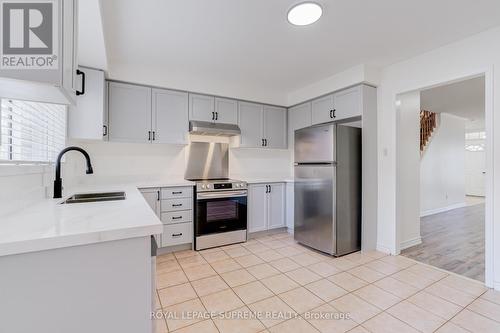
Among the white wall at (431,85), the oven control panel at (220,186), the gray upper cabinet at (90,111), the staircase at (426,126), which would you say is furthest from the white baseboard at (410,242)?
the gray upper cabinet at (90,111)

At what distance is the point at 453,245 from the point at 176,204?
3904mm

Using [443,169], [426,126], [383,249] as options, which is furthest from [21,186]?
[443,169]

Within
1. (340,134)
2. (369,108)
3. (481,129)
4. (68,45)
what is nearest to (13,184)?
(68,45)

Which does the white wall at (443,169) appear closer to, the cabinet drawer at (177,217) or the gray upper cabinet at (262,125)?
the gray upper cabinet at (262,125)

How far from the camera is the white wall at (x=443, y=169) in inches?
209

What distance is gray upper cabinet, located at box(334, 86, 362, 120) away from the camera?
3.11 m

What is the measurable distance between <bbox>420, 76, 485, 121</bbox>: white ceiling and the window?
5.04 meters

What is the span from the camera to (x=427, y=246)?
333 centimetres

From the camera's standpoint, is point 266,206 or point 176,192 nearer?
point 176,192

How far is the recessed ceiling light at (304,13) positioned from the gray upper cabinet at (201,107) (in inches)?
71.8

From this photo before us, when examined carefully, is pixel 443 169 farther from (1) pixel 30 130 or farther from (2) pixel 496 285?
(1) pixel 30 130

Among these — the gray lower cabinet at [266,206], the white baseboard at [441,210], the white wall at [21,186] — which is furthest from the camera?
the white baseboard at [441,210]

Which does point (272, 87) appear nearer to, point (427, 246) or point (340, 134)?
point (340, 134)

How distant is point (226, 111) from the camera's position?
3.76 metres
